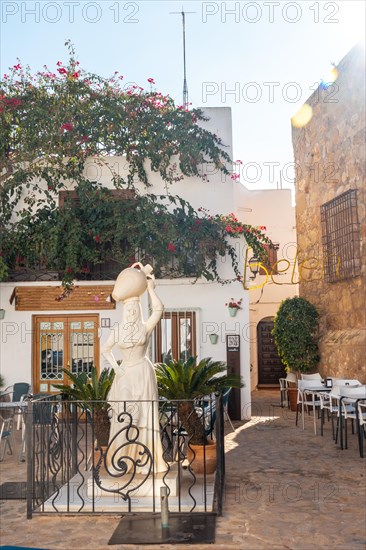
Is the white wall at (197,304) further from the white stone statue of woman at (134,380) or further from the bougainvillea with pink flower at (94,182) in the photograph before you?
the white stone statue of woman at (134,380)

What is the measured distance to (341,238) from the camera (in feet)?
40.3

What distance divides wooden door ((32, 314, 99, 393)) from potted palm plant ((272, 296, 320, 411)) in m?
4.11

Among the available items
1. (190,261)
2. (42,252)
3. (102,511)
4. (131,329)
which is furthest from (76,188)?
(102,511)

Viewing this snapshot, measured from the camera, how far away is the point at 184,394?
6.72m

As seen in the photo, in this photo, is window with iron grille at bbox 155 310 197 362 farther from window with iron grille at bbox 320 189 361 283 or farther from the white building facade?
window with iron grille at bbox 320 189 361 283

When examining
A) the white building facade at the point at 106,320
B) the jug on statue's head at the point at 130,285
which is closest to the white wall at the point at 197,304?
the white building facade at the point at 106,320

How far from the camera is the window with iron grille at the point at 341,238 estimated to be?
11.7m

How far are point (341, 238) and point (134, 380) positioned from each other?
7.38m

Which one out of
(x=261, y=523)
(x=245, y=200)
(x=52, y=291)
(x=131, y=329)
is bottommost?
(x=261, y=523)

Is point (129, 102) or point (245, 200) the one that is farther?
point (245, 200)

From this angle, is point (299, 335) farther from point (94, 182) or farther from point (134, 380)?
point (134, 380)

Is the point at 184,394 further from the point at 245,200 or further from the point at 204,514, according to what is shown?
the point at 245,200

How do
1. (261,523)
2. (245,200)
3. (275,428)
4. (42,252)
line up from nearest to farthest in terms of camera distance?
1. (261,523)
2. (275,428)
3. (42,252)
4. (245,200)

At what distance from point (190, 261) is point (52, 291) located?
2.85 metres
